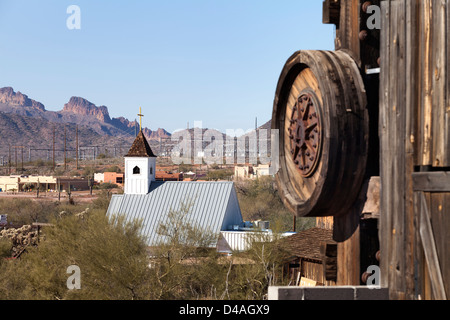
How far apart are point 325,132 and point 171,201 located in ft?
76.7

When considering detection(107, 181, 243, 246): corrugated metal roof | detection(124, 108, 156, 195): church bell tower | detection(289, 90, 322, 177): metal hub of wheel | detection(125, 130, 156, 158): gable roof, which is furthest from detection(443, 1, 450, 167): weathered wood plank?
detection(125, 130, 156, 158): gable roof

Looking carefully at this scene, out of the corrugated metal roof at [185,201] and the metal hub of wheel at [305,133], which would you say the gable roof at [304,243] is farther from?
the metal hub of wheel at [305,133]

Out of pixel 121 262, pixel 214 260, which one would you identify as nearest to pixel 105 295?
pixel 121 262

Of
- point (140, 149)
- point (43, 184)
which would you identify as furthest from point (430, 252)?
point (43, 184)

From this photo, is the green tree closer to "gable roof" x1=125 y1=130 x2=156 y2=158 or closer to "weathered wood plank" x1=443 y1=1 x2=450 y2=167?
"gable roof" x1=125 y1=130 x2=156 y2=158

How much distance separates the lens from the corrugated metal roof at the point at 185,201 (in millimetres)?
25156

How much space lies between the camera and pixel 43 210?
46.6 m

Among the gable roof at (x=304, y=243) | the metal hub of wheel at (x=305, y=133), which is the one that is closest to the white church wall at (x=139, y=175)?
the gable roof at (x=304, y=243)

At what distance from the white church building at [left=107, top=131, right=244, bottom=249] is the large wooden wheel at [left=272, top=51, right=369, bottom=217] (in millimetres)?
20611

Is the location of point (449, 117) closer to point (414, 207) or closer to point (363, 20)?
point (414, 207)

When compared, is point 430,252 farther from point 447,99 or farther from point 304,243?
point 304,243

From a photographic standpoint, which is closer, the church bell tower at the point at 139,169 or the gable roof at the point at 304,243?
the gable roof at the point at 304,243

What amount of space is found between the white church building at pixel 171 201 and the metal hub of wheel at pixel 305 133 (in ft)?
67.6

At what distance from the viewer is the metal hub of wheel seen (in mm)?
3547
